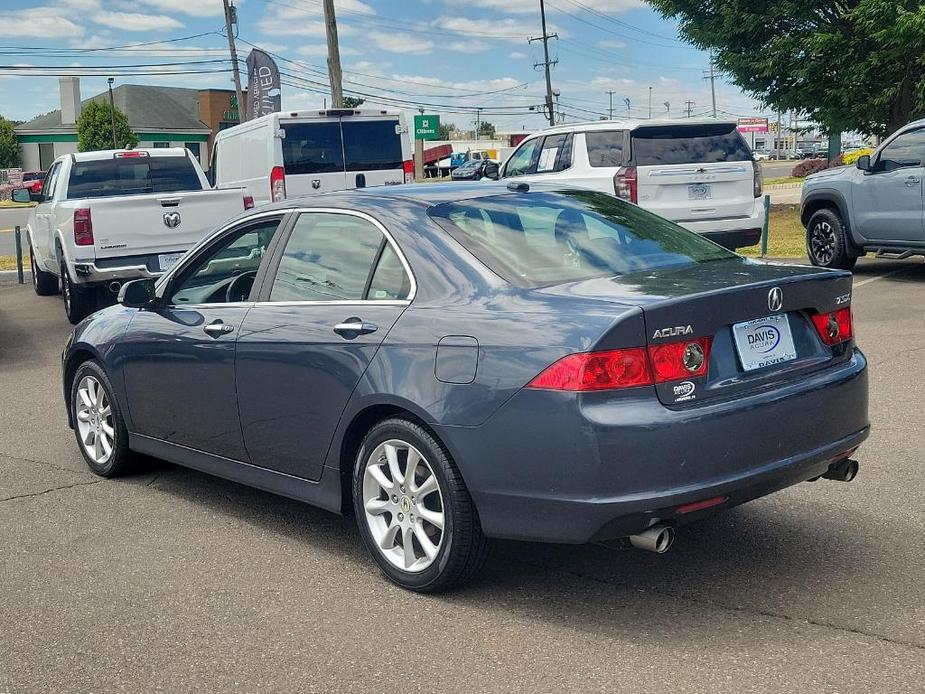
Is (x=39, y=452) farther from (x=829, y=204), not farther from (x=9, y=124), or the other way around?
(x=9, y=124)

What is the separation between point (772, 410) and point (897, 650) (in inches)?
35.4

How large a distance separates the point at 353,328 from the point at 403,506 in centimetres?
75

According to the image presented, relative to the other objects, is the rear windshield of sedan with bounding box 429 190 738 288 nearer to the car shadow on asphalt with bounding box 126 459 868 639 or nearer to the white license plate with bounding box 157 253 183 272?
the car shadow on asphalt with bounding box 126 459 868 639

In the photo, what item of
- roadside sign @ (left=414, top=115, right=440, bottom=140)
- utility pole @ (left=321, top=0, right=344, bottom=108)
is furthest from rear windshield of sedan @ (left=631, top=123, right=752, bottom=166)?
roadside sign @ (left=414, top=115, right=440, bottom=140)

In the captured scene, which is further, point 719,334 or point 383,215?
point 383,215

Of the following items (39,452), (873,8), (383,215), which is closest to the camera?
(383,215)

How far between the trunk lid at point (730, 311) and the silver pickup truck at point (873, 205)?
9.19 meters

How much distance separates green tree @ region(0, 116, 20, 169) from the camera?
82.5m

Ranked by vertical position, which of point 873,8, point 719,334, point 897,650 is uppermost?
point 873,8

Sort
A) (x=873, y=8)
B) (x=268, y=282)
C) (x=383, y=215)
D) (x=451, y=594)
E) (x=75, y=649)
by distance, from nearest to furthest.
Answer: (x=75, y=649) < (x=451, y=594) < (x=383, y=215) < (x=268, y=282) < (x=873, y=8)

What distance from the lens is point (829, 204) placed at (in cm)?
1427

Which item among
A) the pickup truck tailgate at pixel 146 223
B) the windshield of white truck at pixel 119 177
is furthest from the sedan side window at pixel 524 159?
the pickup truck tailgate at pixel 146 223

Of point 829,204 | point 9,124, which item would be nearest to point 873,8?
point 829,204

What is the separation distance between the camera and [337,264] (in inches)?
193
